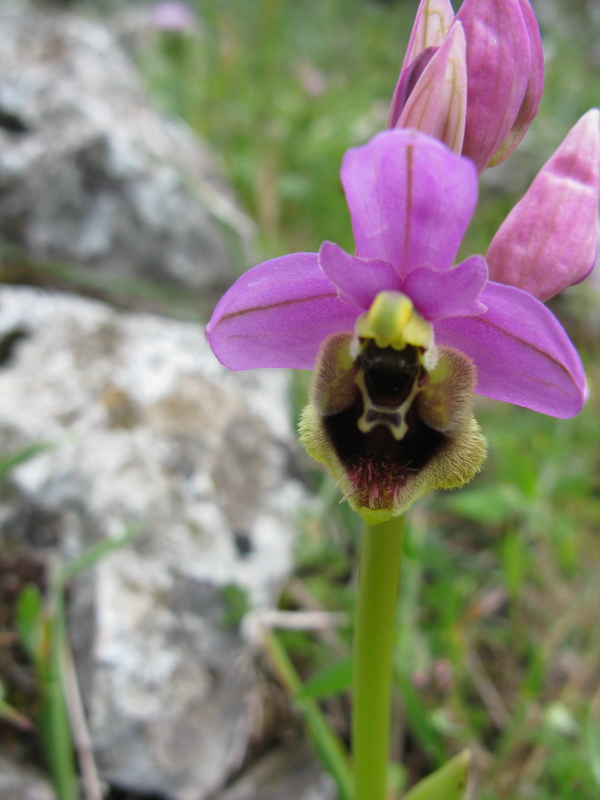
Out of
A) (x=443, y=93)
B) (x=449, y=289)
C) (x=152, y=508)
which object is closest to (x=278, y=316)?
(x=449, y=289)

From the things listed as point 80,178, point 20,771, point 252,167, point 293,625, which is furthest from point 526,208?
point 252,167

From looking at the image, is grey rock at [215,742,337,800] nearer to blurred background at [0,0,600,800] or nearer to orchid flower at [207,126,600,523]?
blurred background at [0,0,600,800]

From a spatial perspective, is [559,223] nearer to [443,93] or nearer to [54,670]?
[443,93]

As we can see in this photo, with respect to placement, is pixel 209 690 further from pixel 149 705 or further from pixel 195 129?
pixel 195 129

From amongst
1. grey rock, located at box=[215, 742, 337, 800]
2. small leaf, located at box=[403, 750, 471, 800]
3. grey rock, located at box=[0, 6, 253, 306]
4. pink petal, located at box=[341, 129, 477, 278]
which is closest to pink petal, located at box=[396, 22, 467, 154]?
pink petal, located at box=[341, 129, 477, 278]

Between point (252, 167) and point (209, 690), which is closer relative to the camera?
point (209, 690)
